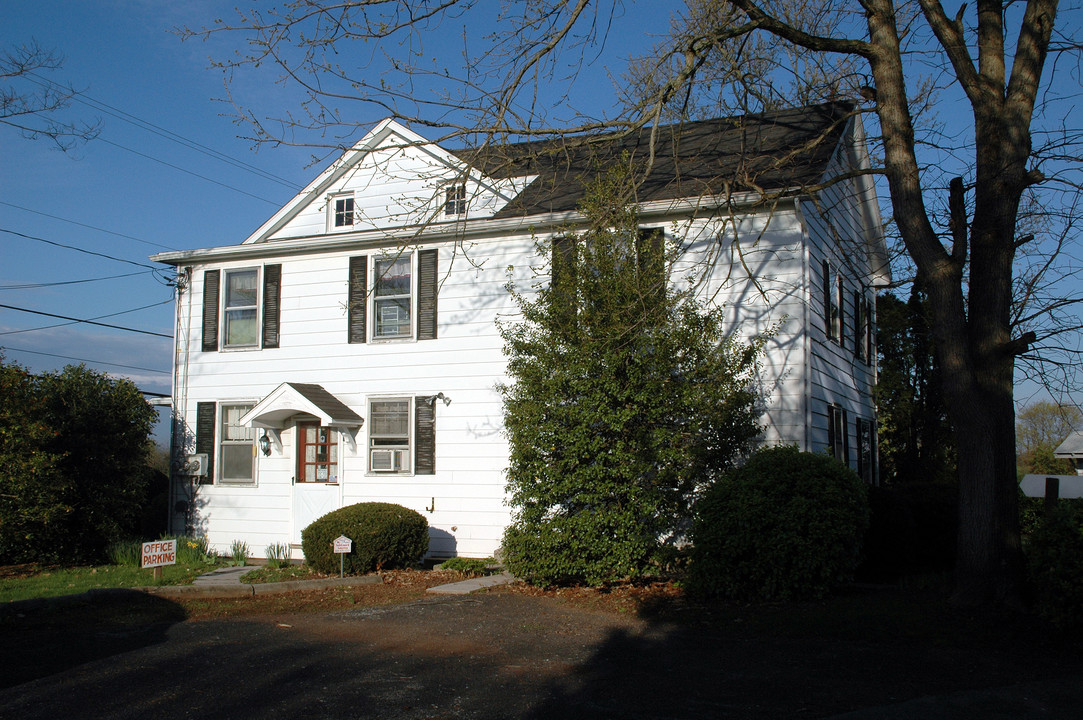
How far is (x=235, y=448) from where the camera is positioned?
1523 centimetres

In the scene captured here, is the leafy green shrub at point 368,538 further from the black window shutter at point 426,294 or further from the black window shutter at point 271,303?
the black window shutter at point 271,303

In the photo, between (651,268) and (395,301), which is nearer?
(651,268)

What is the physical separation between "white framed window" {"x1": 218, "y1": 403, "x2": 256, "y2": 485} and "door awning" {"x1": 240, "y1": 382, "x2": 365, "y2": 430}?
24.3 inches

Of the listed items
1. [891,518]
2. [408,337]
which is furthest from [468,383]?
[891,518]

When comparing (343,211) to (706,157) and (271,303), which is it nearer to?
(271,303)

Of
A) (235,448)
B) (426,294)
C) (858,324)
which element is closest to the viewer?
(426,294)

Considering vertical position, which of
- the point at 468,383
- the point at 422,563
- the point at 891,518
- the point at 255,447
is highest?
the point at 468,383

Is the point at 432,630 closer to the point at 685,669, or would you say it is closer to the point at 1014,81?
the point at 685,669

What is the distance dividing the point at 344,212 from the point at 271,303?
87.8 inches

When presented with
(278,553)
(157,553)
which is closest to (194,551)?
(278,553)

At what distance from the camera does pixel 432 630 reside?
330 inches

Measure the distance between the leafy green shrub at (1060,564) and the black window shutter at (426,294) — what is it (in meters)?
9.55

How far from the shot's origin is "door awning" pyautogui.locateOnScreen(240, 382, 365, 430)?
1380 centimetres

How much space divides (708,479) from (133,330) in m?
21.5
